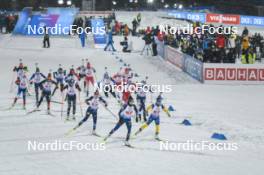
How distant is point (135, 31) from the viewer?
46406 mm

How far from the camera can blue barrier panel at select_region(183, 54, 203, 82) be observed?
3003cm

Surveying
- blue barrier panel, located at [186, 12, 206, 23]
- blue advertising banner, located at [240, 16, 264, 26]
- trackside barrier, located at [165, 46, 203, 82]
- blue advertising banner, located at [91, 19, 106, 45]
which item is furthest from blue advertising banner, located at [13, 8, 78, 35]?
blue advertising banner, located at [240, 16, 264, 26]

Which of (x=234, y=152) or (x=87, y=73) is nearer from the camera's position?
(x=234, y=152)

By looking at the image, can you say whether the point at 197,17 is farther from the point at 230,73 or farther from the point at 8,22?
the point at 230,73

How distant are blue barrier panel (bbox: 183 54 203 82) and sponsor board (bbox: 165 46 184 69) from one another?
29.9 inches

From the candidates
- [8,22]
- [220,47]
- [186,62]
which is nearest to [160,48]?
[186,62]

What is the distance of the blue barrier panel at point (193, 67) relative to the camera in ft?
98.5

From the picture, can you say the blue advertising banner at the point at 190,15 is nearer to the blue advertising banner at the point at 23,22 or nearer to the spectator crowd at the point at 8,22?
the blue advertising banner at the point at 23,22

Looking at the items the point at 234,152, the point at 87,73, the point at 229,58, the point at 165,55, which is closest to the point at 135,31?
the point at 165,55

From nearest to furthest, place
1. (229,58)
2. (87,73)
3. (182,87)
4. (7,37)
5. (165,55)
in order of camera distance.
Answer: (87,73) → (182,87) → (229,58) → (165,55) → (7,37)

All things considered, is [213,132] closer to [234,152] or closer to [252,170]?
[234,152]

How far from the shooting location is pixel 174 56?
35.3 meters

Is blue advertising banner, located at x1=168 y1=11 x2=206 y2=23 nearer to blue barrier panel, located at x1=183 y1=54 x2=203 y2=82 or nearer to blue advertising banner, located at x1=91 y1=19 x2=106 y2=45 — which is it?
blue advertising banner, located at x1=91 y1=19 x2=106 y2=45

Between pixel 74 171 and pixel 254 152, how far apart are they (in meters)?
6.09
